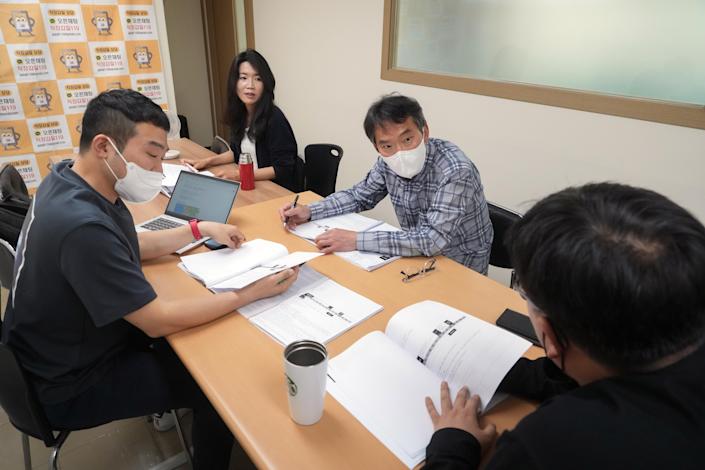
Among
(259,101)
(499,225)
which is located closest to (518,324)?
(499,225)

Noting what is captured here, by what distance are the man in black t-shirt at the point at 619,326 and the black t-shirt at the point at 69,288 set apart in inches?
34.1

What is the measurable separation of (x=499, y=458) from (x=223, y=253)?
1103 millimetres

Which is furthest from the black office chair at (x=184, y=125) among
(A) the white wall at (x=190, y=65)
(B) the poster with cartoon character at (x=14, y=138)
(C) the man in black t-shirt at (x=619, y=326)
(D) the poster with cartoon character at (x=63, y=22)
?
(C) the man in black t-shirt at (x=619, y=326)

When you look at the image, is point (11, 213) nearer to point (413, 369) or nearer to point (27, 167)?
point (413, 369)

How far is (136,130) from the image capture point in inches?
45.1

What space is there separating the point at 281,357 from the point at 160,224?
972mm

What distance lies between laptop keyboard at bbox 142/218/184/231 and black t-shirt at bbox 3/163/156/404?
0.52 meters

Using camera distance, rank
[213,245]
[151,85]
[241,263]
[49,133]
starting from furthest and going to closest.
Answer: [151,85], [49,133], [213,245], [241,263]

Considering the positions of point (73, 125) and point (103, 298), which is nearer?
point (103, 298)

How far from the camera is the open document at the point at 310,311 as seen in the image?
105 cm

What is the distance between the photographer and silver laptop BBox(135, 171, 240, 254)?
1.68 m

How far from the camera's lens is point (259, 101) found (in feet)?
8.20

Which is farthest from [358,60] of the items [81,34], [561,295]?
[561,295]

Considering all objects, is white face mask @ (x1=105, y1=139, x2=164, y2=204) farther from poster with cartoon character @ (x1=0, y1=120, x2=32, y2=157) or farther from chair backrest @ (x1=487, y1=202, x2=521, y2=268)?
poster with cartoon character @ (x1=0, y1=120, x2=32, y2=157)
